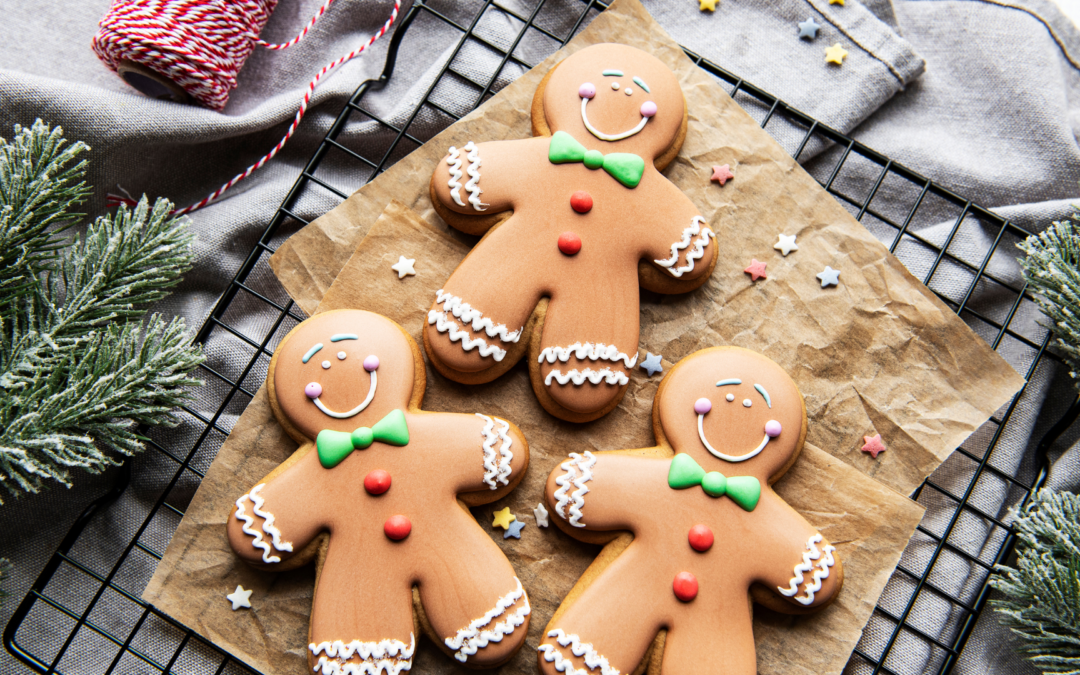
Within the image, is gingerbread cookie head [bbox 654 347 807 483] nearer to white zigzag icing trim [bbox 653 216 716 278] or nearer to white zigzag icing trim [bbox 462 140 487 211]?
white zigzag icing trim [bbox 653 216 716 278]

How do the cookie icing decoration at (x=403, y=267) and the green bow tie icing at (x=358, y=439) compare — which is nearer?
the green bow tie icing at (x=358, y=439)

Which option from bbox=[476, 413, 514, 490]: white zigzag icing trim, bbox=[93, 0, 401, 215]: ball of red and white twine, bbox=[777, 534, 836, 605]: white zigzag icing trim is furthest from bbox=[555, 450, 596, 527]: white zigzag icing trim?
bbox=[93, 0, 401, 215]: ball of red and white twine

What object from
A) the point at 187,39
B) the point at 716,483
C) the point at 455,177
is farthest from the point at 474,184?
the point at 716,483

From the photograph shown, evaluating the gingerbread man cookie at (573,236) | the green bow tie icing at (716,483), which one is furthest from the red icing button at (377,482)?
the green bow tie icing at (716,483)

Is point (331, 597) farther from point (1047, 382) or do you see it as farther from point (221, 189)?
point (1047, 382)

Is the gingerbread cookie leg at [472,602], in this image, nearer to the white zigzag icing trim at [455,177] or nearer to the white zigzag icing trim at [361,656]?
the white zigzag icing trim at [361,656]

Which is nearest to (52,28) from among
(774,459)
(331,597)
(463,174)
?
(463,174)
